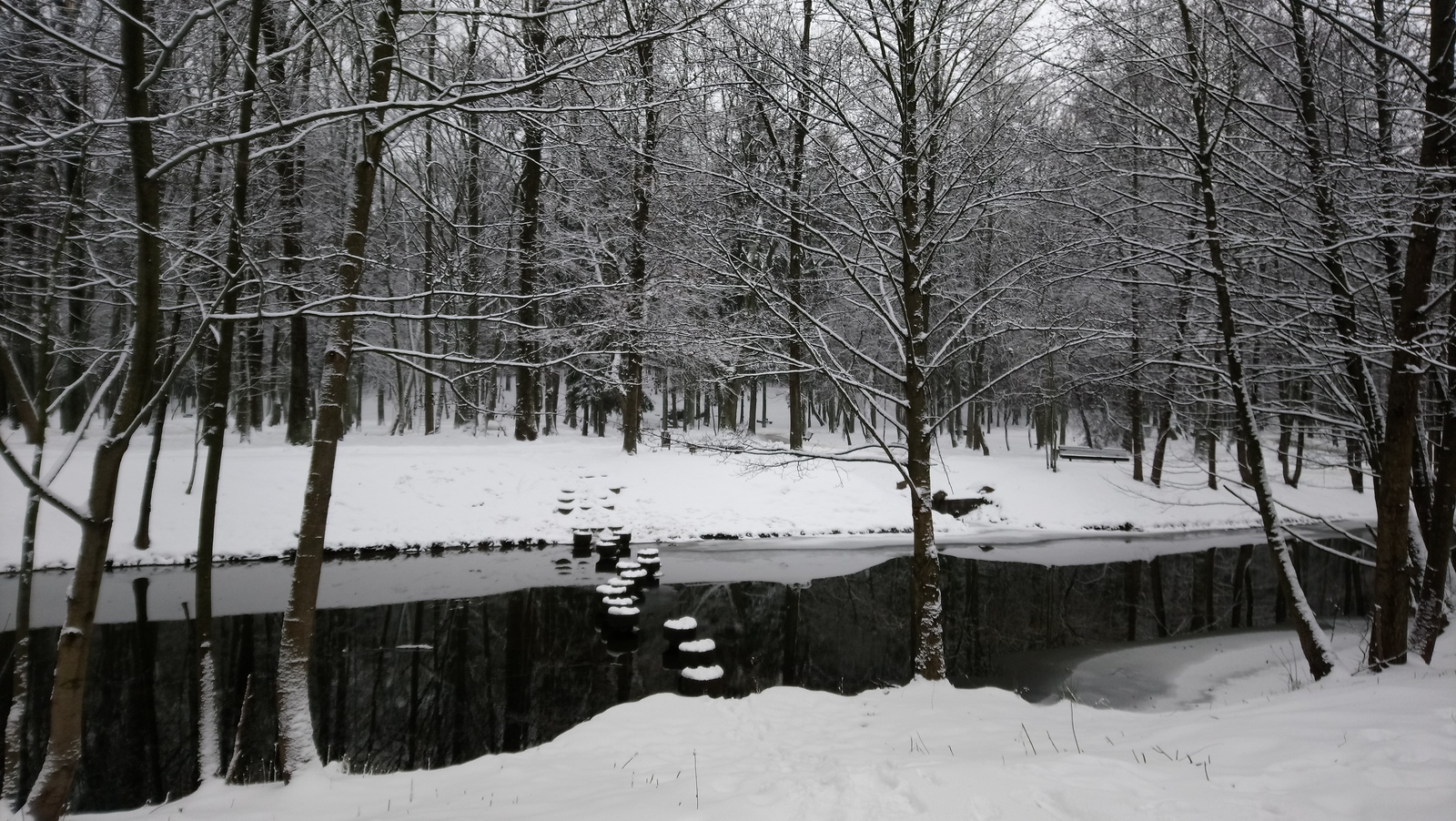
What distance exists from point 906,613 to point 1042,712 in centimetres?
626

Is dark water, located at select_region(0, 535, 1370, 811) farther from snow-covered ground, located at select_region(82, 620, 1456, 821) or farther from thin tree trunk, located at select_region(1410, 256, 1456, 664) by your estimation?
thin tree trunk, located at select_region(1410, 256, 1456, 664)

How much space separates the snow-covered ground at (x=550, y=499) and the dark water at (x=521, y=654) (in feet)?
8.21

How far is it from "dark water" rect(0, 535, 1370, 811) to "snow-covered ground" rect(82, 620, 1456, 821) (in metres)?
1.52

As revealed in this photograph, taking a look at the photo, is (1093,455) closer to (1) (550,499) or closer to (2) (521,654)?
(1) (550,499)

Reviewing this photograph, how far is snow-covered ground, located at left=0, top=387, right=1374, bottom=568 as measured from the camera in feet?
49.1

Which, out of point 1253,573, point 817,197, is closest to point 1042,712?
point 817,197

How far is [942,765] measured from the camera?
162 inches

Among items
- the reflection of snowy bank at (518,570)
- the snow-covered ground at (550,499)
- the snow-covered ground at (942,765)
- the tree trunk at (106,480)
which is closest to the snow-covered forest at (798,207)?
the tree trunk at (106,480)

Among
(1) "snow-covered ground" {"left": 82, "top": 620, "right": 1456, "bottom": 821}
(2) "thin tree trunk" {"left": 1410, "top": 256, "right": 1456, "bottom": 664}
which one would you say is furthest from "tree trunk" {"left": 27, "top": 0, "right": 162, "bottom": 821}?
(2) "thin tree trunk" {"left": 1410, "top": 256, "right": 1456, "bottom": 664}

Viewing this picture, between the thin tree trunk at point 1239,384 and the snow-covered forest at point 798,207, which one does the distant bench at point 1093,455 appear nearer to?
the snow-covered forest at point 798,207

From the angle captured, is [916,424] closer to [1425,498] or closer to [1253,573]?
[1425,498]

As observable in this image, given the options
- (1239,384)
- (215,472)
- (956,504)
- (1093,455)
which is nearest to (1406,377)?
(1239,384)

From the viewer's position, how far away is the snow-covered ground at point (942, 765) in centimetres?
349

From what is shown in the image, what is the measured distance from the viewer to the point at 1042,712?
635 cm
